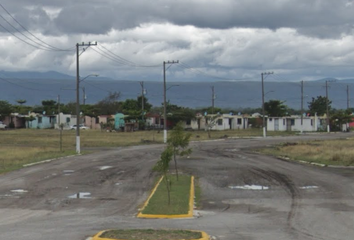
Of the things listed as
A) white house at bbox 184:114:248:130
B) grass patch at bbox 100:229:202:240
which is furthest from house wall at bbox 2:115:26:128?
grass patch at bbox 100:229:202:240

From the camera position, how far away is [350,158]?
33.0 metres

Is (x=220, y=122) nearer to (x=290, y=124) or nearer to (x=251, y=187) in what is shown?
(x=290, y=124)

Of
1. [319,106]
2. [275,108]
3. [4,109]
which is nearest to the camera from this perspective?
[4,109]

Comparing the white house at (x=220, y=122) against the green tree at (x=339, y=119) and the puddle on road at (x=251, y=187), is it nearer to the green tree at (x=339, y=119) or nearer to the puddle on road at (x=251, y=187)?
the green tree at (x=339, y=119)

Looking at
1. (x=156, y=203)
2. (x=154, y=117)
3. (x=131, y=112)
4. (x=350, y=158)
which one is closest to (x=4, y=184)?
(x=156, y=203)

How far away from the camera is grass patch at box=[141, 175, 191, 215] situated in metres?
15.3

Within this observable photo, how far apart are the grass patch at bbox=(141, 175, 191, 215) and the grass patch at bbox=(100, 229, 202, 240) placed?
318 centimetres

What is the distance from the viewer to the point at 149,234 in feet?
37.5

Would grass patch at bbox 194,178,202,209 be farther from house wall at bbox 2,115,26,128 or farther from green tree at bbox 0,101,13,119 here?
house wall at bbox 2,115,26,128

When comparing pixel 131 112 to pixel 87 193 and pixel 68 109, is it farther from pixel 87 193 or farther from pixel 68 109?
pixel 87 193

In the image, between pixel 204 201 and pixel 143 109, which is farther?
pixel 143 109

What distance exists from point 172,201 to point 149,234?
558cm

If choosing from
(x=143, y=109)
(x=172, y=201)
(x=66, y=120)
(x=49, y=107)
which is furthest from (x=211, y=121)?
(x=172, y=201)

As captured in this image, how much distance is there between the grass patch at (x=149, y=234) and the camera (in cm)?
1112
